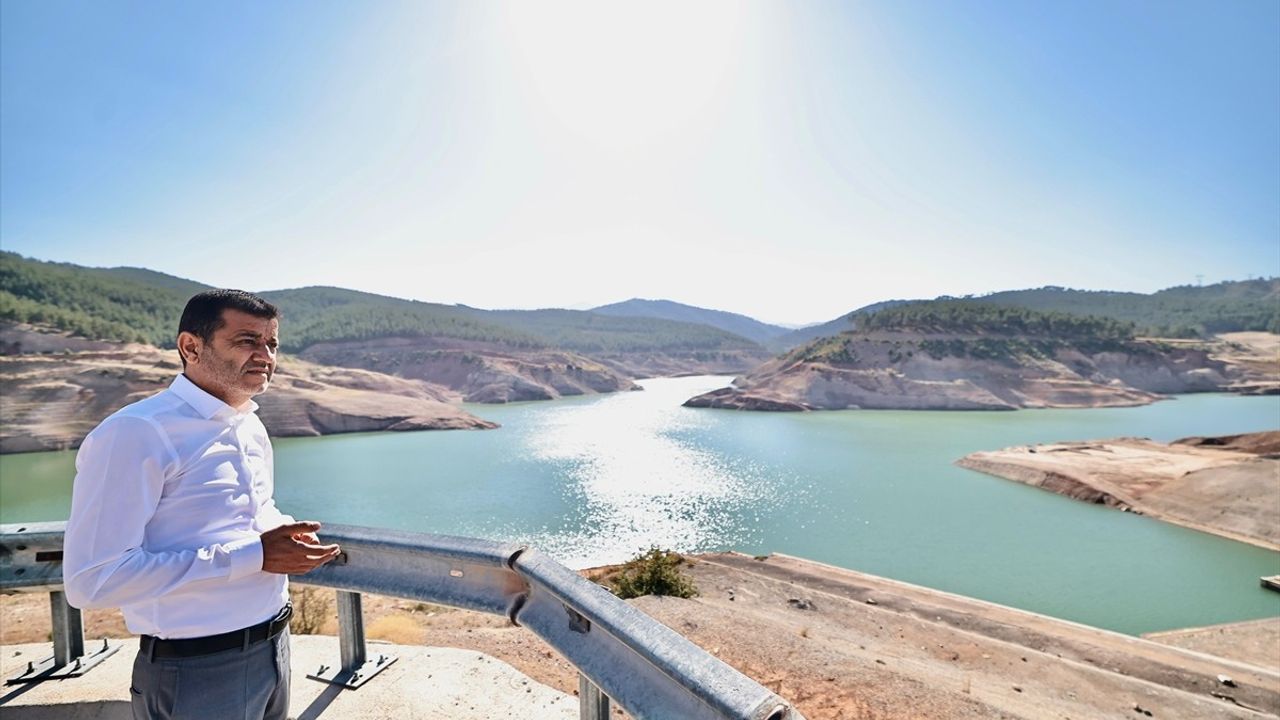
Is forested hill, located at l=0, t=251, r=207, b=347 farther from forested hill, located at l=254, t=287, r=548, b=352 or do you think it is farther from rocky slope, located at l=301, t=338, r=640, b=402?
rocky slope, located at l=301, t=338, r=640, b=402

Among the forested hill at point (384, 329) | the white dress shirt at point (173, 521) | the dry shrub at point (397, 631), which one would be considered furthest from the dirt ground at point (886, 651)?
the forested hill at point (384, 329)

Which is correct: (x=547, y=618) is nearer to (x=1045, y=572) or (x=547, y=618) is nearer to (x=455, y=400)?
(x=1045, y=572)

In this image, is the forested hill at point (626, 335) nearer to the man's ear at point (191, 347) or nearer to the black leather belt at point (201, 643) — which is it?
the man's ear at point (191, 347)

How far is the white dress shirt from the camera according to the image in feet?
5.65

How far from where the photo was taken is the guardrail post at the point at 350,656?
3266 millimetres

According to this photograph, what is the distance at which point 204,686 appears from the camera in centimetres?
198

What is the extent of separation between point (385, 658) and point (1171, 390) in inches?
3617

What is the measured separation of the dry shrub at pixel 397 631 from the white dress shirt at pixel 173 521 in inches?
176

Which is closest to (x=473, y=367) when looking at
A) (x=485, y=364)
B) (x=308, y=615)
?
(x=485, y=364)

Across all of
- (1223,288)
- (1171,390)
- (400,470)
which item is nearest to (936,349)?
(1171,390)

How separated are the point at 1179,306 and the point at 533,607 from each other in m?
187

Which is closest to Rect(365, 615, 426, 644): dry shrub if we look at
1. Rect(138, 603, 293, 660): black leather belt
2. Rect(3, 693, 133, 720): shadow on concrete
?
Rect(3, 693, 133, 720): shadow on concrete

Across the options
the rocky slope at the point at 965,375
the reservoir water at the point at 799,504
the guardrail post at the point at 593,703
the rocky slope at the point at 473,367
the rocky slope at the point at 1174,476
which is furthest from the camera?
the rocky slope at the point at 473,367

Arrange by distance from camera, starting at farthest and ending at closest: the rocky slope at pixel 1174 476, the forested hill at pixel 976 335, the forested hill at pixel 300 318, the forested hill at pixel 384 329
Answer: the forested hill at pixel 384 329
the forested hill at pixel 976 335
the forested hill at pixel 300 318
the rocky slope at pixel 1174 476
